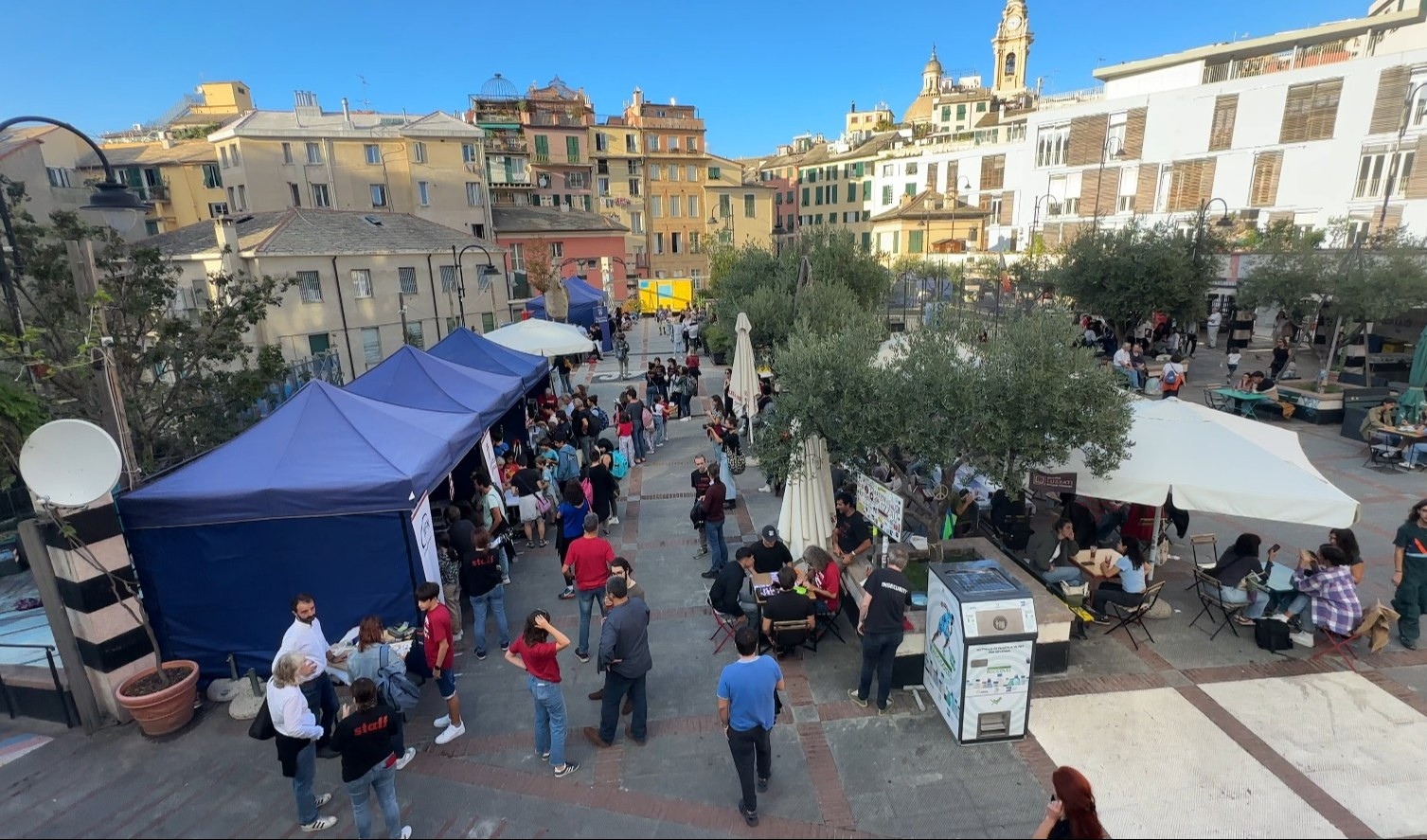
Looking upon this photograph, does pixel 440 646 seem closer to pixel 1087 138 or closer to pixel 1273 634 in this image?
pixel 1273 634

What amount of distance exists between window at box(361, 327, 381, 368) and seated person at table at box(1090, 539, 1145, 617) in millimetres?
29744

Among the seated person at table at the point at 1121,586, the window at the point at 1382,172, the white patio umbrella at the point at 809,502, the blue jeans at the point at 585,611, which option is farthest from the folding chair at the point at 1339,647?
the window at the point at 1382,172

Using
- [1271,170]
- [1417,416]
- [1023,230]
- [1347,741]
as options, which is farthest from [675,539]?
[1023,230]

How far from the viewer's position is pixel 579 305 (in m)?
30.8

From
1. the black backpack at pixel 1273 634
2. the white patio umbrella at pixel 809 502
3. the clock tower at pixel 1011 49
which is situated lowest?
the black backpack at pixel 1273 634

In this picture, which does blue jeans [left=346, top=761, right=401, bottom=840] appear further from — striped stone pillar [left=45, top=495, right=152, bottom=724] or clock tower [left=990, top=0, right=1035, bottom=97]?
clock tower [left=990, top=0, right=1035, bottom=97]

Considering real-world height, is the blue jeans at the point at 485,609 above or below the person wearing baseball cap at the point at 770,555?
below

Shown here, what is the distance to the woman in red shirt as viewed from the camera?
18.2ft

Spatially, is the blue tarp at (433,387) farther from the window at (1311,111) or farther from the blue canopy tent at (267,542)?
the window at (1311,111)

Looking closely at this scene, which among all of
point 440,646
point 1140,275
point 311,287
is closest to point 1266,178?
point 1140,275

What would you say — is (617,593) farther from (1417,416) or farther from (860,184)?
(860,184)

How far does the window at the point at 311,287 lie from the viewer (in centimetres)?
2721

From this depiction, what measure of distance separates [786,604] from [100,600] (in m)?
6.59

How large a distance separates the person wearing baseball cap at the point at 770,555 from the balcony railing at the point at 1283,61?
134 ft
